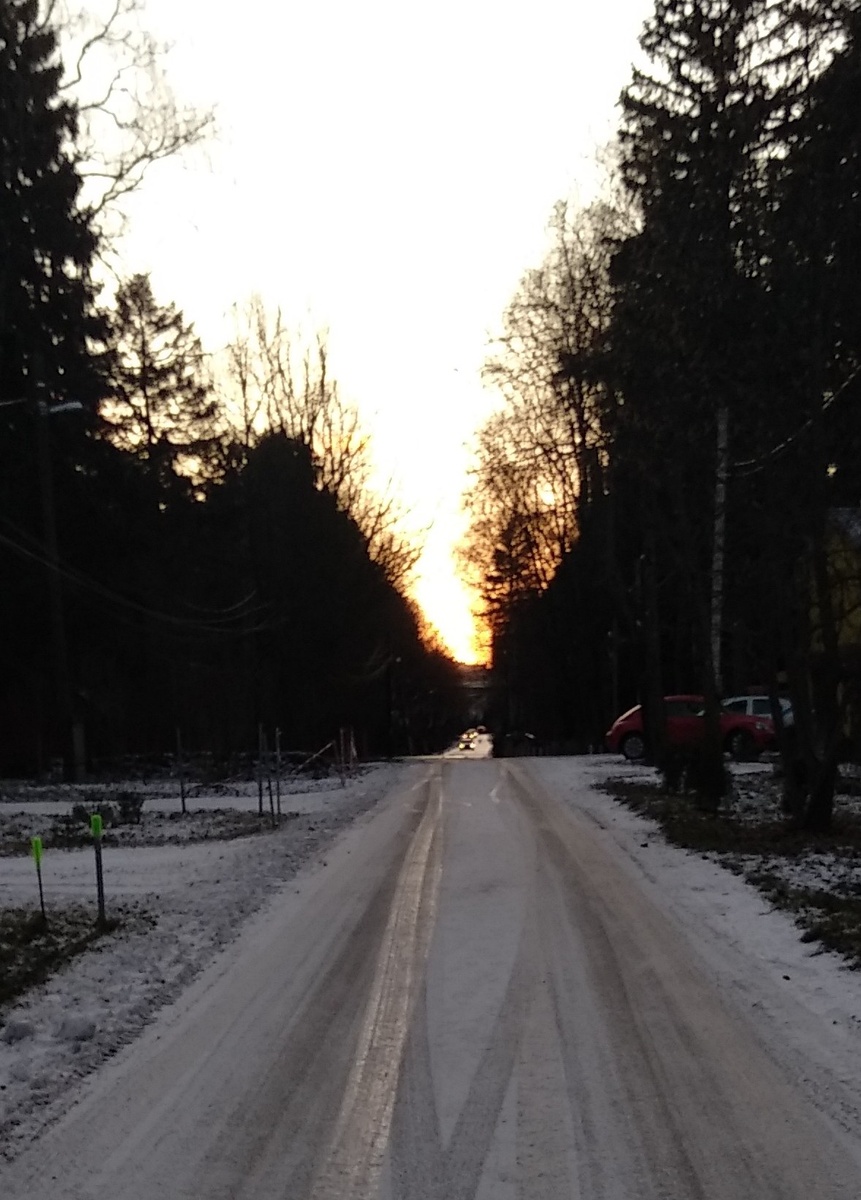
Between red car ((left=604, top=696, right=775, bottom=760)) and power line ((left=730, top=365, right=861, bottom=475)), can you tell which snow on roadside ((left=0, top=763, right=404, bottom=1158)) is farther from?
red car ((left=604, top=696, right=775, bottom=760))

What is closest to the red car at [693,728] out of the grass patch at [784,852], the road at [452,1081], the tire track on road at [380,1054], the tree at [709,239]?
the grass patch at [784,852]

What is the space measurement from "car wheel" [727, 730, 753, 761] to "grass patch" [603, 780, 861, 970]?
1311 cm

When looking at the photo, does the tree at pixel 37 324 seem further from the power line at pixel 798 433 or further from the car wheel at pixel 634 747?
the car wheel at pixel 634 747

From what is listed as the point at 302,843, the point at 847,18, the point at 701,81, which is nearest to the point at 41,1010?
the point at 302,843

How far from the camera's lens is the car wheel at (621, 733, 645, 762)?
1474 inches

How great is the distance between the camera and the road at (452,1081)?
5.98 metres

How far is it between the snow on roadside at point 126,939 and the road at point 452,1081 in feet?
0.77

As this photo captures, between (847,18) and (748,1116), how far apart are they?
10.9m

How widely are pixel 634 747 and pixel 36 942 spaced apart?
2702 centimetres

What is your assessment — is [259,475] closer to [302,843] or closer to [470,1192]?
[302,843]

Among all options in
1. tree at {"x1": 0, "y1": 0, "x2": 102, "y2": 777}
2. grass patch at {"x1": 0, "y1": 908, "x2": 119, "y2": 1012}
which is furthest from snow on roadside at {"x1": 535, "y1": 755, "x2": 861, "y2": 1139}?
tree at {"x1": 0, "y1": 0, "x2": 102, "y2": 777}

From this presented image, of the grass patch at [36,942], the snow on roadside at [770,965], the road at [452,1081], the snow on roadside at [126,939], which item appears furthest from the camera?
the grass patch at [36,942]

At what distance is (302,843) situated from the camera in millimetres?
19469

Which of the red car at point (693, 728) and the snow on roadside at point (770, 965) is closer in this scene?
the snow on roadside at point (770, 965)
